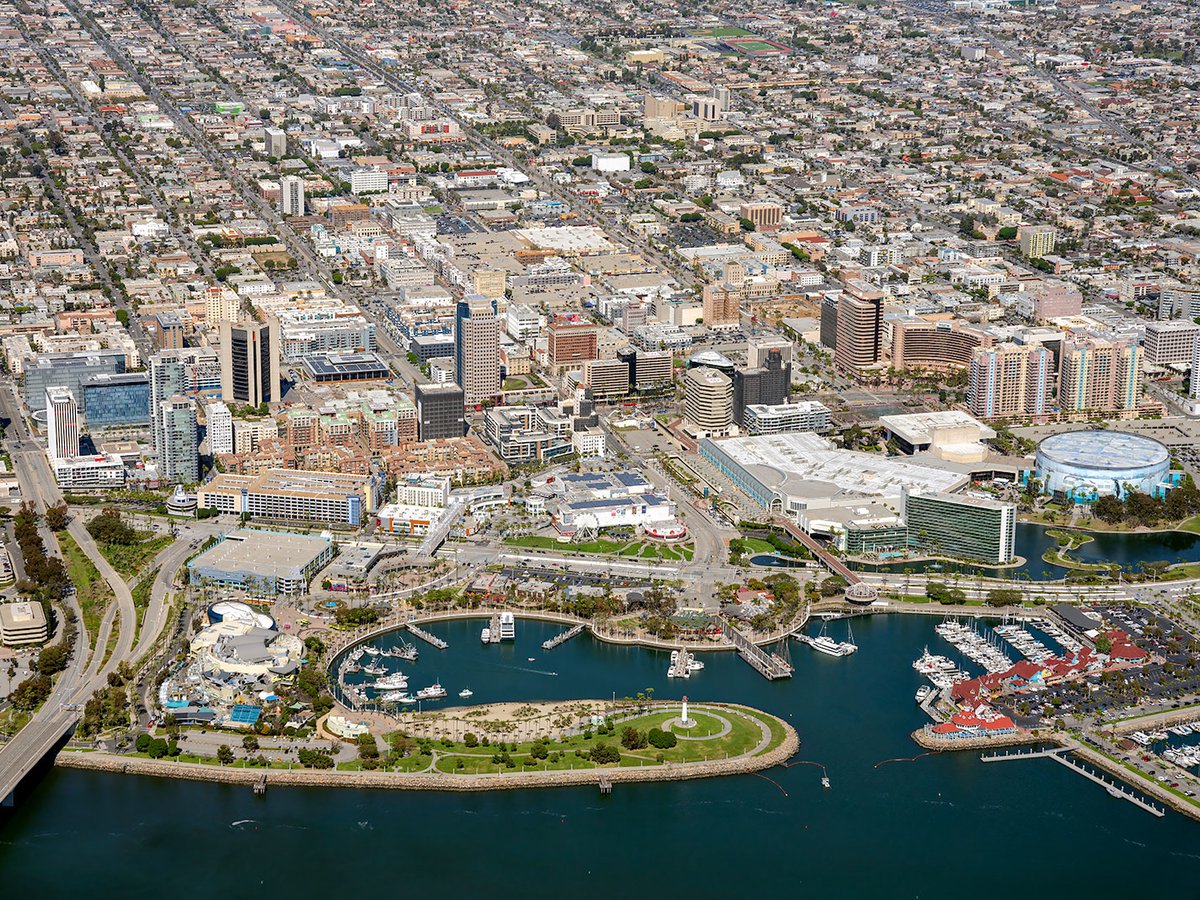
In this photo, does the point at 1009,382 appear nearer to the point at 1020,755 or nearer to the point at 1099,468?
the point at 1099,468

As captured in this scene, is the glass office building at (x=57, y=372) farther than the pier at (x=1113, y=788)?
Yes

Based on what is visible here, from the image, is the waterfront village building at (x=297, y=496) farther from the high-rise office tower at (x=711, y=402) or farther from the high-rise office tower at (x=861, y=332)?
the high-rise office tower at (x=861, y=332)

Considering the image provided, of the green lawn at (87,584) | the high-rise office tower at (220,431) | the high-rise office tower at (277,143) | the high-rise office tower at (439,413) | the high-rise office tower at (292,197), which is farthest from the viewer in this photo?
the high-rise office tower at (277,143)

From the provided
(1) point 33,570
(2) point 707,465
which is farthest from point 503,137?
(1) point 33,570

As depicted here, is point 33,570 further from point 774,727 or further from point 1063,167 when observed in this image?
point 1063,167

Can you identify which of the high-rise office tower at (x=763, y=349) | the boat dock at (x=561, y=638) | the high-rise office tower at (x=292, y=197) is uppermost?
the high-rise office tower at (x=292, y=197)

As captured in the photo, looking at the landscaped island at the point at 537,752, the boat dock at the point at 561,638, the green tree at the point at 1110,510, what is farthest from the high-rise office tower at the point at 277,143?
the landscaped island at the point at 537,752

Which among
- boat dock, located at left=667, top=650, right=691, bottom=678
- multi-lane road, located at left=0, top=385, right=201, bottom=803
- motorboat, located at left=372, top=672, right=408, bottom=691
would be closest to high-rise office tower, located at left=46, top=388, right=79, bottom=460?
multi-lane road, located at left=0, top=385, right=201, bottom=803
